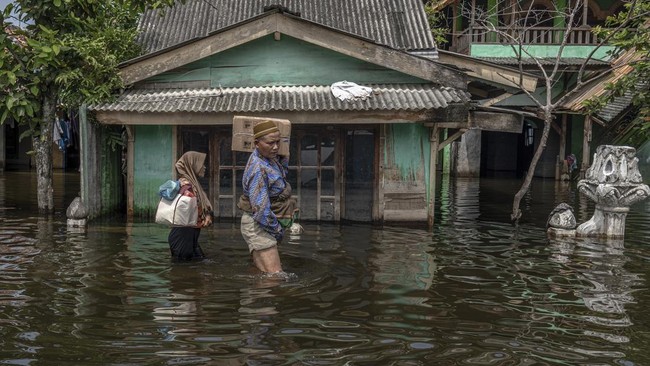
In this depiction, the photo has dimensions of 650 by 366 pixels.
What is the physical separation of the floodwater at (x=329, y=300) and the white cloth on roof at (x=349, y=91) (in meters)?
2.33

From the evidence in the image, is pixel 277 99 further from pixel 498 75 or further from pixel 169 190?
pixel 169 190

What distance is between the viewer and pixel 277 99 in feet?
38.4

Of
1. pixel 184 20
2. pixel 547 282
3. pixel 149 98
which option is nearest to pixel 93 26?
pixel 149 98

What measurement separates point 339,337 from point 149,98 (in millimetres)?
7869

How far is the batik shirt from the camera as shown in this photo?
714cm

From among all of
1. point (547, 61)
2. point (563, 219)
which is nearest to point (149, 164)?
point (563, 219)

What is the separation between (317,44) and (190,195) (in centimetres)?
513

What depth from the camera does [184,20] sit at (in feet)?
54.5

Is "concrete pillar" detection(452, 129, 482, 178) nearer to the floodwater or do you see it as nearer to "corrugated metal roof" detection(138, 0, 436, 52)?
"corrugated metal roof" detection(138, 0, 436, 52)

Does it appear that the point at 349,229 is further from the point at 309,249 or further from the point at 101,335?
the point at 101,335

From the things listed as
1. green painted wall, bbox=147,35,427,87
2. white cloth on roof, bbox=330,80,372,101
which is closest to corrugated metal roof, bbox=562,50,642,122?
green painted wall, bbox=147,35,427,87

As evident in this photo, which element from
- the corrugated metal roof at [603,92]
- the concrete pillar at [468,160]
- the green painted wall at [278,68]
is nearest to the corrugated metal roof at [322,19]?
the green painted wall at [278,68]

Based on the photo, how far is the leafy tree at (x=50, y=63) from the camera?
11.6 meters

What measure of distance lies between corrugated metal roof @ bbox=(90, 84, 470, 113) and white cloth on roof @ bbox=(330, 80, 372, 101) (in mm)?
106
